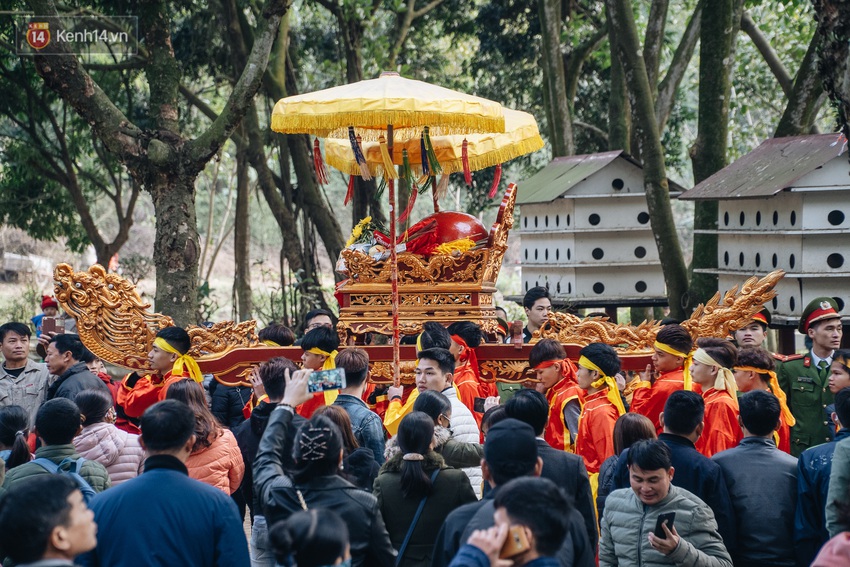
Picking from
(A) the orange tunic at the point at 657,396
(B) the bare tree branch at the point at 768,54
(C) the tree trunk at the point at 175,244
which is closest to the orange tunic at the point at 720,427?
(A) the orange tunic at the point at 657,396

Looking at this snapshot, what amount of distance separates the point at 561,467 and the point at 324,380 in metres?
1.19

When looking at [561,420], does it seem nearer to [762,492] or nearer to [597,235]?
[762,492]

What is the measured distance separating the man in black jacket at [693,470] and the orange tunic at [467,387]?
6.99 feet

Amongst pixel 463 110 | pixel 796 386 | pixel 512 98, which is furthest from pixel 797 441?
pixel 512 98

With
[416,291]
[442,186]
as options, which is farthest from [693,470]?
[442,186]

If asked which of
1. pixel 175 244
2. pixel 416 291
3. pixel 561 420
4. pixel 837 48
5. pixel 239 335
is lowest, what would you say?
pixel 561 420

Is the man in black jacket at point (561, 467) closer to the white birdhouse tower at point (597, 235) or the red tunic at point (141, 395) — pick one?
the red tunic at point (141, 395)

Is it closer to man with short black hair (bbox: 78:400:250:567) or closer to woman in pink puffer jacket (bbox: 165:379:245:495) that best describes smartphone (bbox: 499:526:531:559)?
man with short black hair (bbox: 78:400:250:567)

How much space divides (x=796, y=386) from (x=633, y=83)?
426 centimetres

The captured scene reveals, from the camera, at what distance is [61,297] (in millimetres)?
7465

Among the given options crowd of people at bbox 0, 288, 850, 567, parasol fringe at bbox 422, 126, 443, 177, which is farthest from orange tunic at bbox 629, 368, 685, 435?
parasol fringe at bbox 422, 126, 443, 177

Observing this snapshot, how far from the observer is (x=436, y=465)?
4.04m

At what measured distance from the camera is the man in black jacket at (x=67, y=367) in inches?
255

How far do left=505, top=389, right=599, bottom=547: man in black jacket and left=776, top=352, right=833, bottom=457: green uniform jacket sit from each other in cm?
291
